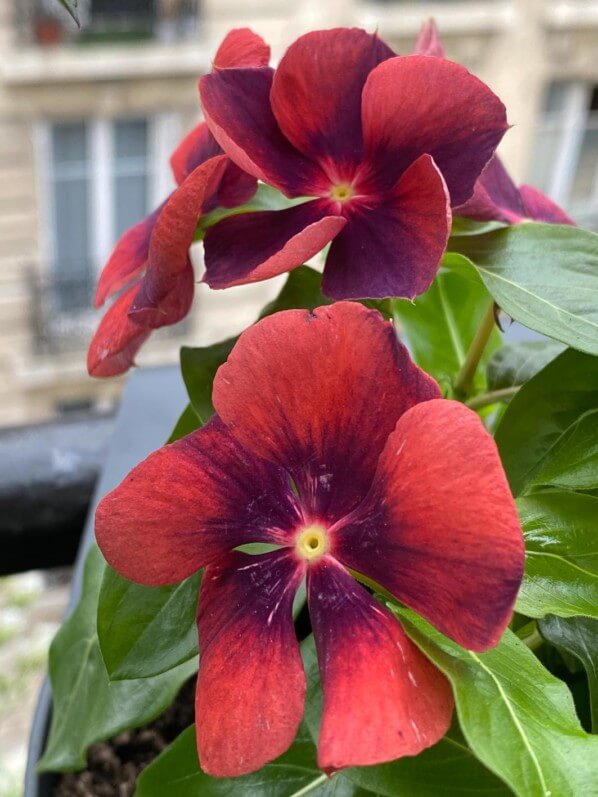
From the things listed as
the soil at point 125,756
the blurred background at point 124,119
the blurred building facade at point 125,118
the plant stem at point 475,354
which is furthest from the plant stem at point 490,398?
the blurred building facade at point 125,118

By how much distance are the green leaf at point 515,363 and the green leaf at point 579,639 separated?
5.8 inches

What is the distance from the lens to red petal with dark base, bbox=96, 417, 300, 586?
0.29m

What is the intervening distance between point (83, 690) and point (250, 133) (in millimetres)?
275

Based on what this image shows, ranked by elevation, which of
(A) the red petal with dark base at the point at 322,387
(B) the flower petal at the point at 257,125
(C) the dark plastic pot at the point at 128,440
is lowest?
(C) the dark plastic pot at the point at 128,440

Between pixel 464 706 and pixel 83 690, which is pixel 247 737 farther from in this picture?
pixel 83 690

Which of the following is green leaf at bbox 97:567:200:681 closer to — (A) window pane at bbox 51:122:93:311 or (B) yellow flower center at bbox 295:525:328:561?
(B) yellow flower center at bbox 295:525:328:561

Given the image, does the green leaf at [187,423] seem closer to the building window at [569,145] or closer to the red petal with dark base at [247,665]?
the red petal with dark base at [247,665]

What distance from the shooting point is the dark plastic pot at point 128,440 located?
1.57ft

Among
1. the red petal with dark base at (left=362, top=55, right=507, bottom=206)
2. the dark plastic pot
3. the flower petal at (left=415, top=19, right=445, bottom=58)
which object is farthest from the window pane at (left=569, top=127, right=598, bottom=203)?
the red petal with dark base at (left=362, top=55, right=507, bottom=206)

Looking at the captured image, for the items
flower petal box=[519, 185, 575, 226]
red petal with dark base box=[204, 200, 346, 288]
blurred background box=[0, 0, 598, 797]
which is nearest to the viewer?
red petal with dark base box=[204, 200, 346, 288]

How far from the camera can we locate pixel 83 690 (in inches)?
18.2

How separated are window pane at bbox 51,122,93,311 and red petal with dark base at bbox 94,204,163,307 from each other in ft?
12.8

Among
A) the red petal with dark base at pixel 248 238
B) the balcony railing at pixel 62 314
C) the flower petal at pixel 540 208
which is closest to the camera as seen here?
the red petal with dark base at pixel 248 238

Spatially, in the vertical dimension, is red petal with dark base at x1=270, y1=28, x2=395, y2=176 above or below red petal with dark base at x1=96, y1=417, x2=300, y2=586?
above
